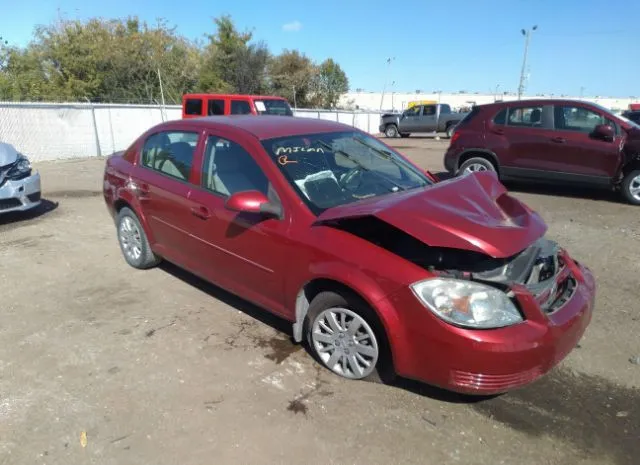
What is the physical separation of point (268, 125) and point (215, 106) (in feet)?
37.2

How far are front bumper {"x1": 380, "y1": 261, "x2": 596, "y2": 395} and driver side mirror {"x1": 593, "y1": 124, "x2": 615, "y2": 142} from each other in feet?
20.9

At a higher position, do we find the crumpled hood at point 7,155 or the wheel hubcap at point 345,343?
the crumpled hood at point 7,155

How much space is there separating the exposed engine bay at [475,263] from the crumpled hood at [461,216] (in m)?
0.11

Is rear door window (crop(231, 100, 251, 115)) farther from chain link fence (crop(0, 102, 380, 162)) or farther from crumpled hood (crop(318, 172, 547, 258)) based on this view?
crumpled hood (crop(318, 172, 547, 258))

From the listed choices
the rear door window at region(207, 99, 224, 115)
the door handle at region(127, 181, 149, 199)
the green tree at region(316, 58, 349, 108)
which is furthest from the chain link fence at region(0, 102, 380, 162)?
the green tree at region(316, 58, 349, 108)

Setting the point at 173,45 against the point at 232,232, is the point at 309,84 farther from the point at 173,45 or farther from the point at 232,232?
the point at 232,232

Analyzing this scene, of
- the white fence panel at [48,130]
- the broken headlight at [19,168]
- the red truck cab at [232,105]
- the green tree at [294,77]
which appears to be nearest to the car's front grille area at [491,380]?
A: the broken headlight at [19,168]

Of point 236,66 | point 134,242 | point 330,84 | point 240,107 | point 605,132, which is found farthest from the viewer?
point 330,84

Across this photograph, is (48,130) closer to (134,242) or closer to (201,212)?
(134,242)

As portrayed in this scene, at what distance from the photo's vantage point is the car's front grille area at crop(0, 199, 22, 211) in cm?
671

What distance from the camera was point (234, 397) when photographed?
9.77 feet

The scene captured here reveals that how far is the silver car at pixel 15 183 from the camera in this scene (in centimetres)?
666

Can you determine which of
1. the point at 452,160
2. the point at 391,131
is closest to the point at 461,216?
the point at 452,160

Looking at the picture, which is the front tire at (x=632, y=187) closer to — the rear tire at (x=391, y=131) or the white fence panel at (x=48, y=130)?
the white fence panel at (x=48, y=130)
